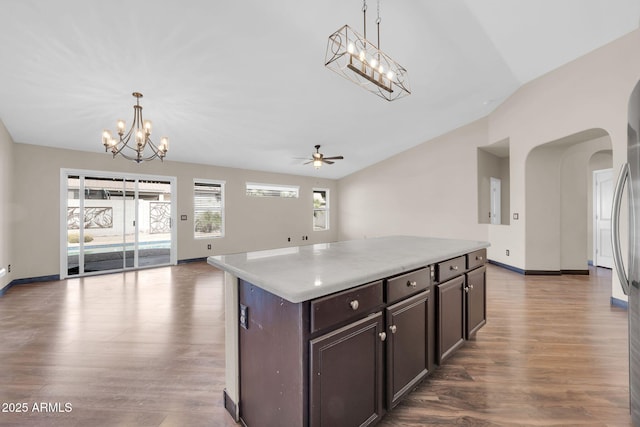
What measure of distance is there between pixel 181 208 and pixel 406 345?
19.7 ft

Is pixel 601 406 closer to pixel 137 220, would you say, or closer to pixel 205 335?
pixel 205 335

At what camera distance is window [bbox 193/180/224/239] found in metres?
6.48

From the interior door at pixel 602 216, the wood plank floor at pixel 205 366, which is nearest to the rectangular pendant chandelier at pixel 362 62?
the wood plank floor at pixel 205 366

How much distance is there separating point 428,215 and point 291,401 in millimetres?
6479

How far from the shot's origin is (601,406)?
1.57m

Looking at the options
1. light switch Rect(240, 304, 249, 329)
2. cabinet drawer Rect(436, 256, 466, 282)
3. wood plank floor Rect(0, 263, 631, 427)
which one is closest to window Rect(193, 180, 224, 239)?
wood plank floor Rect(0, 263, 631, 427)

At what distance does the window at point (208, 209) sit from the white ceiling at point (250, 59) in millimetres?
1647

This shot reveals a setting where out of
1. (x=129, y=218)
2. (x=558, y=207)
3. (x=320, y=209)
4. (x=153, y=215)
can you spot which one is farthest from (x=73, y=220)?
(x=558, y=207)

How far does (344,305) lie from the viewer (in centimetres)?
117

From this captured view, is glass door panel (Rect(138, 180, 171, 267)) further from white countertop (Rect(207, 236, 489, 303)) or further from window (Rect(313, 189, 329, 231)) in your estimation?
white countertop (Rect(207, 236, 489, 303))

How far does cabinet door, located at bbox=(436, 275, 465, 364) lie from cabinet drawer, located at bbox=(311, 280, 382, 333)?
71 cm

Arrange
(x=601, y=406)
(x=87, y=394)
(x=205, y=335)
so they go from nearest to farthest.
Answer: (x=601, y=406), (x=87, y=394), (x=205, y=335)

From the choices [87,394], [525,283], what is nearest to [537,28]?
[525,283]

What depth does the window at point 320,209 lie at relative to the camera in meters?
8.95
